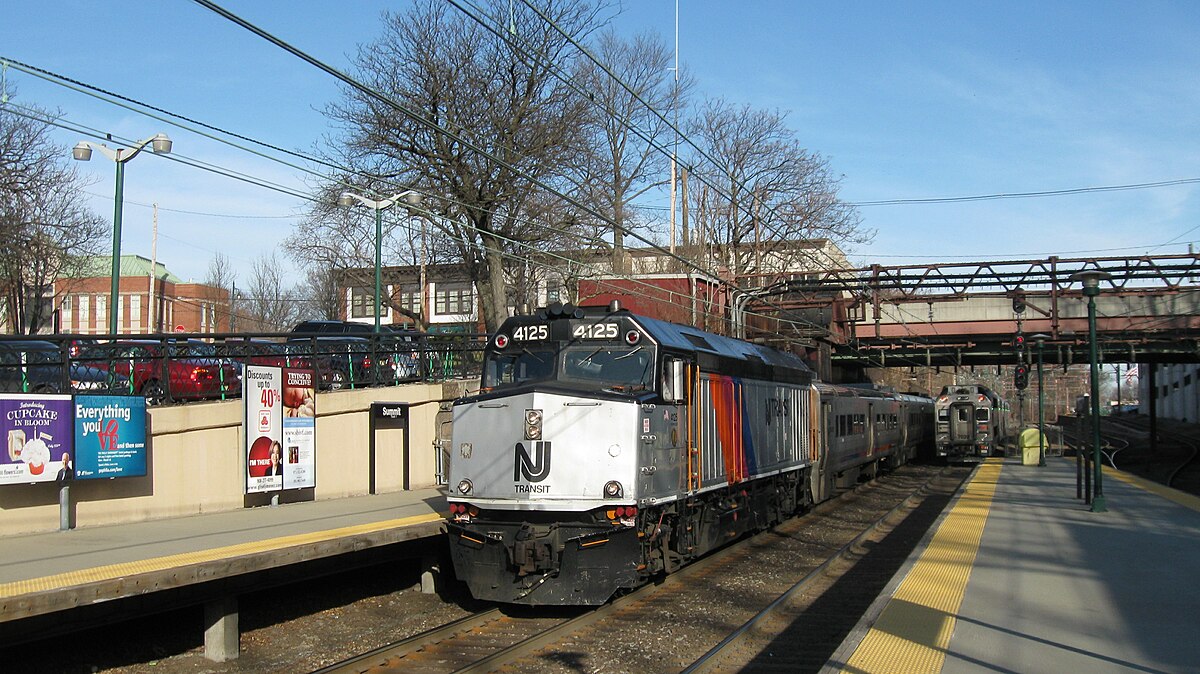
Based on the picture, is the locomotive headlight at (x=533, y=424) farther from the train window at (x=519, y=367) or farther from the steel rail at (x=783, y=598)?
the steel rail at (x=783, y=598)

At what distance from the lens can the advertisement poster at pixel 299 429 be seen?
16.0 meters

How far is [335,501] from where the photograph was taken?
16969 millimetres

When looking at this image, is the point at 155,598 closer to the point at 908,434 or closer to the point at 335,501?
the point at 335,501

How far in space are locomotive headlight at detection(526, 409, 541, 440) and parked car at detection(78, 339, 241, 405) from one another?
20.8 feet

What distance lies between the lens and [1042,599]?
11.0m

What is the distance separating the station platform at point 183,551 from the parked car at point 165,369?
2.31 meters

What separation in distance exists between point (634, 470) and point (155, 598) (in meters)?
5.24

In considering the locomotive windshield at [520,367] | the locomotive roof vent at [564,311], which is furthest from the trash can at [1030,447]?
the locomotive windshield at [520,367]

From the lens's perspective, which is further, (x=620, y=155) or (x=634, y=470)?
(x=620, y=155)

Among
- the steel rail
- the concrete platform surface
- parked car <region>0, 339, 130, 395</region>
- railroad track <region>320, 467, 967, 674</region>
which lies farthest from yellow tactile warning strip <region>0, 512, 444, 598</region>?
the steel rail

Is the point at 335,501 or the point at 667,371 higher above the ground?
the point at 667,371

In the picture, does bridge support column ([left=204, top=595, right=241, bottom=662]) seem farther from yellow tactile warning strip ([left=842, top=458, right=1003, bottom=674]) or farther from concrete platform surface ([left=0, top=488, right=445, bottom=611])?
yellow tactile warning strip ([left=842, top=458, right=1003, bottom=674])

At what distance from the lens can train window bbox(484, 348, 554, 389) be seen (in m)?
12.9

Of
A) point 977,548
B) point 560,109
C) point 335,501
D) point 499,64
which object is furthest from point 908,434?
point 335,501
